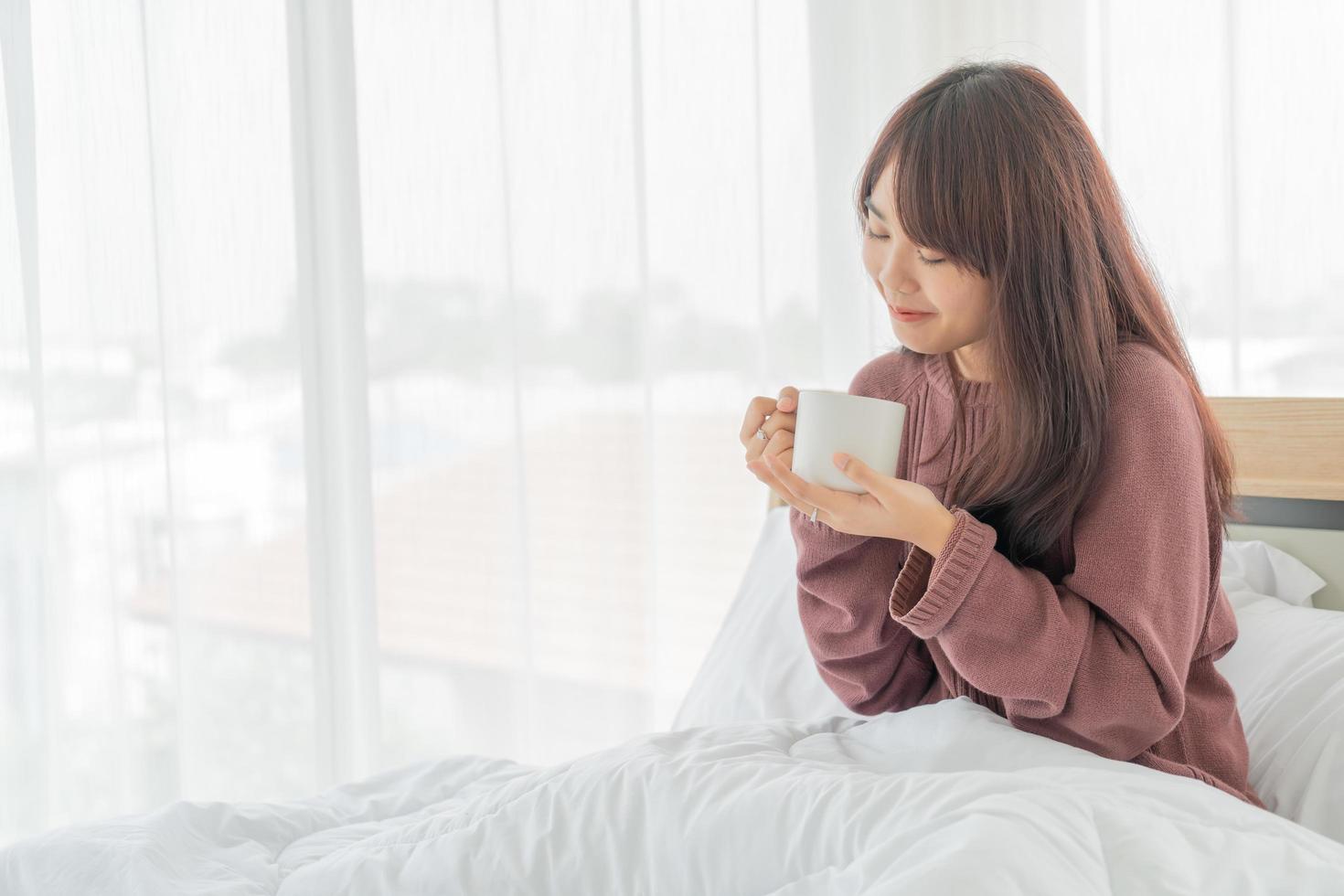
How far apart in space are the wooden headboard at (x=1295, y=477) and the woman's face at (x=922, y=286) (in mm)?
549

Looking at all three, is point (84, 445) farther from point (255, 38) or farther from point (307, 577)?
point (255, 38)

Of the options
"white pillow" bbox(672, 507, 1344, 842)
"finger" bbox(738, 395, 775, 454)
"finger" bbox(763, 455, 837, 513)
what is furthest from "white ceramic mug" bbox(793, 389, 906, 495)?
"white pillow" bbox(672, 507, 1344, 842)

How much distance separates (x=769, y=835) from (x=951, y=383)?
0.55 m

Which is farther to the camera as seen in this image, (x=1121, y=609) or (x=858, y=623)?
(x=858, y=623)

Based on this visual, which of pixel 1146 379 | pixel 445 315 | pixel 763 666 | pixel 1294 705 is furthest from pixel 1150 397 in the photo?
pixel 445 315

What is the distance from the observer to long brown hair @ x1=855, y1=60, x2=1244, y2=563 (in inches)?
38.0

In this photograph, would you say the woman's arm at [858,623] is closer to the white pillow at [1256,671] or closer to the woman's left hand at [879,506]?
the white pillow at [1256,671]

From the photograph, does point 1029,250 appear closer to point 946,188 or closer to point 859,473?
point 946,188

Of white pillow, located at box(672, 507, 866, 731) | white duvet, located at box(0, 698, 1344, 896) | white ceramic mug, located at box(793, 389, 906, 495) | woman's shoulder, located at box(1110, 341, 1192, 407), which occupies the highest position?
woman's shoulder, located at box(1110, 341, 1192, 407)

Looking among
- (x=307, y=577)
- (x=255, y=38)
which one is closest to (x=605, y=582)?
(x=307, y=577)

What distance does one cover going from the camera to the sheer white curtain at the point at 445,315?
4.85 feet

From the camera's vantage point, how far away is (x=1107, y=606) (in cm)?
92

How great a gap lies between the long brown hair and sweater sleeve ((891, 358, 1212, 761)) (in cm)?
4

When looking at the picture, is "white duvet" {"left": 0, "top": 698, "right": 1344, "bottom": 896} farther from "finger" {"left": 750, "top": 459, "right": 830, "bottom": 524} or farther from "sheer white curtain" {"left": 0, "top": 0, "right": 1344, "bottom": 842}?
"sheer white curtain" {"left": 0, "top": 0, "right": 1344, "bottom": 842}
